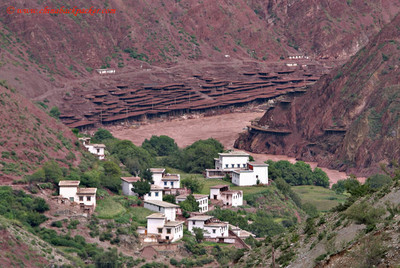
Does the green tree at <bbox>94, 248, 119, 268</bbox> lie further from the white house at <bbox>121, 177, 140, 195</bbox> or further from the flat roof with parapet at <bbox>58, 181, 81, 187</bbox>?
the white house at <bbox>121, 177, 140, 195</bbox>

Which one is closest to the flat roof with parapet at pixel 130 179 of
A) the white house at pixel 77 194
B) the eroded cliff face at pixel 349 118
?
the white house at pixel 77 194

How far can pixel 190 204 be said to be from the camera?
2879 inches

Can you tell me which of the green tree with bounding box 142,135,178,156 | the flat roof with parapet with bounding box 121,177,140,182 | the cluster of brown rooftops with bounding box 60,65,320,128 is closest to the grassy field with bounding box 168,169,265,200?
the flat roof with parapet with bounding box 121,177,140,182

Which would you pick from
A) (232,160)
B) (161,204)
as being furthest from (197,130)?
(161,204)

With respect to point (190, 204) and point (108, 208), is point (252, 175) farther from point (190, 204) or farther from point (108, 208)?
point (108, 208)

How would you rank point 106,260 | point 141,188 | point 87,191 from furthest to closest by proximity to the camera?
point 141,188 < point 87,191 < point 106,260

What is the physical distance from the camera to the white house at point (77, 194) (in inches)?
2714

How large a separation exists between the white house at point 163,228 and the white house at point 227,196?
31.4ft

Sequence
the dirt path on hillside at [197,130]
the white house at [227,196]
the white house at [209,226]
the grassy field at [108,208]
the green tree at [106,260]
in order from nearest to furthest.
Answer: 1. the green tree at [106,260]
2. the grassy field at [108,208]
3. the white house at [209,226]
4. the white house at [227,196]
5. the dirt path on hillside at [197,130]

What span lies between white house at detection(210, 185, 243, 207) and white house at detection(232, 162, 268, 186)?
489 cm

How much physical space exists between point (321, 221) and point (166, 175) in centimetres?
4264

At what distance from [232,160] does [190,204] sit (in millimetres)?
14089

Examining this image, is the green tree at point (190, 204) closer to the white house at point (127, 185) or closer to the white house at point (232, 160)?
the white house at point (127, 185)

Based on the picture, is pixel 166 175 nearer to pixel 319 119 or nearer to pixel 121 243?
pixel 121 243
